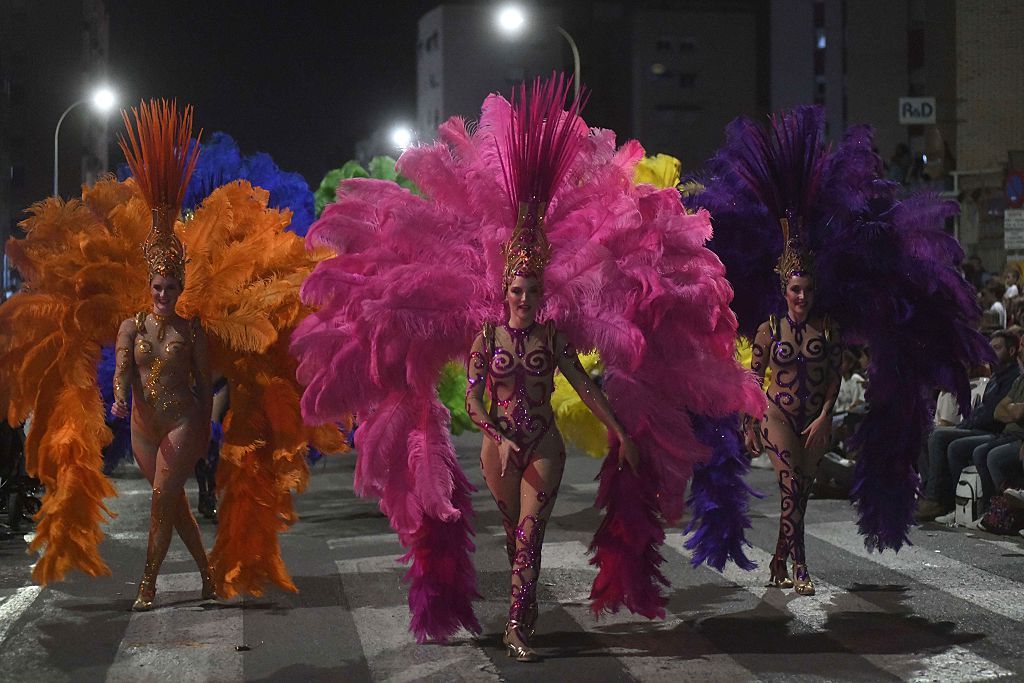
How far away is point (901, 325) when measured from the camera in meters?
7.96

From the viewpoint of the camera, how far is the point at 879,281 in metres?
7.91

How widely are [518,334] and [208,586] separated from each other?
2619mm

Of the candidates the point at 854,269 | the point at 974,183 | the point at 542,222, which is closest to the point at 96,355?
the point at 542,222

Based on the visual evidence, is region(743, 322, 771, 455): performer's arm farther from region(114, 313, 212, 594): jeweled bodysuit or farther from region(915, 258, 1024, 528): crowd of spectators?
region(114, 313, 212, 594): jeweled bodysuit

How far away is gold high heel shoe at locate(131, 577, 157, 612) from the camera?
7469 mm

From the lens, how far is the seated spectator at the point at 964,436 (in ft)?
33.4

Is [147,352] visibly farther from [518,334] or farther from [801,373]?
[801,373]

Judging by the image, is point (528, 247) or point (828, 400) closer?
point (528, 247)

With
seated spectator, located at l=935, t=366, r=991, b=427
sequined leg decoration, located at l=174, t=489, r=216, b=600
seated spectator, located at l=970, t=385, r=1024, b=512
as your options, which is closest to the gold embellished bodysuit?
sequined leg decoration, located at l=174, t=489, r=216, b=600

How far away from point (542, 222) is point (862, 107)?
54.0m

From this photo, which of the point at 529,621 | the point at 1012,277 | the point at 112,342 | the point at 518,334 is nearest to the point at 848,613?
the point at 529,621

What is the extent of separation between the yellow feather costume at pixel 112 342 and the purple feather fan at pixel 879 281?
9.63ft

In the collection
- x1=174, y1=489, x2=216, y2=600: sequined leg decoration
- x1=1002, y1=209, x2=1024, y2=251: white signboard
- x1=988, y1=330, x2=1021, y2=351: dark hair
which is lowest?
x1=174, y1=489, x2=216, y2=600: sequined leg decoration

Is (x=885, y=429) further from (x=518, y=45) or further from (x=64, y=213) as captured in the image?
(x=518, y=45)
